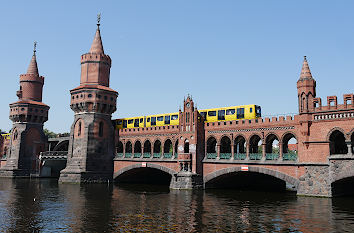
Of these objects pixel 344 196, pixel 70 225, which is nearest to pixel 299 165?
pixel 344 196

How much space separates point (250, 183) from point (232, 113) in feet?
41.9

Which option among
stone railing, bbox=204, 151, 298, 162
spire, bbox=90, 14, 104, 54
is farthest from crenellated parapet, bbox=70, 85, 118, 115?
stone railing, bbox=204, 151, 298, 162

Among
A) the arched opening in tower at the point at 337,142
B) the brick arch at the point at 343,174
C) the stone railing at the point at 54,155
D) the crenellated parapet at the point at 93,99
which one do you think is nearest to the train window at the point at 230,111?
the arched opening in tower at the point at 337,142

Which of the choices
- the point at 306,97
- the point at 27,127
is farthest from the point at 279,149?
the point at 27,127

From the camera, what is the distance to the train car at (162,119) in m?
53.2

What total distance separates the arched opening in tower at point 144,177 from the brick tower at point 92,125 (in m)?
2.62

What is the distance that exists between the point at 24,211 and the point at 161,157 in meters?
27.5

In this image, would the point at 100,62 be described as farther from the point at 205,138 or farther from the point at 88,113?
the point at 205,138

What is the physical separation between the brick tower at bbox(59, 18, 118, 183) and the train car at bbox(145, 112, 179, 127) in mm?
7666

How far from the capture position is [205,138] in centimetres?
4794

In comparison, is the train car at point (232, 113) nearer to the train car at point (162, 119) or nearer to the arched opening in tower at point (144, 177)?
the train car at point (162, 119)

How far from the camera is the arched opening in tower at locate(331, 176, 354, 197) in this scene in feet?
118

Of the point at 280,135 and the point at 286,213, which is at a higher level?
the point at 280,135

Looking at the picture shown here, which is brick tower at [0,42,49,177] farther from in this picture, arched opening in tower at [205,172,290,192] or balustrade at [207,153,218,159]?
arched opening in tower at [205,172,290,192]
